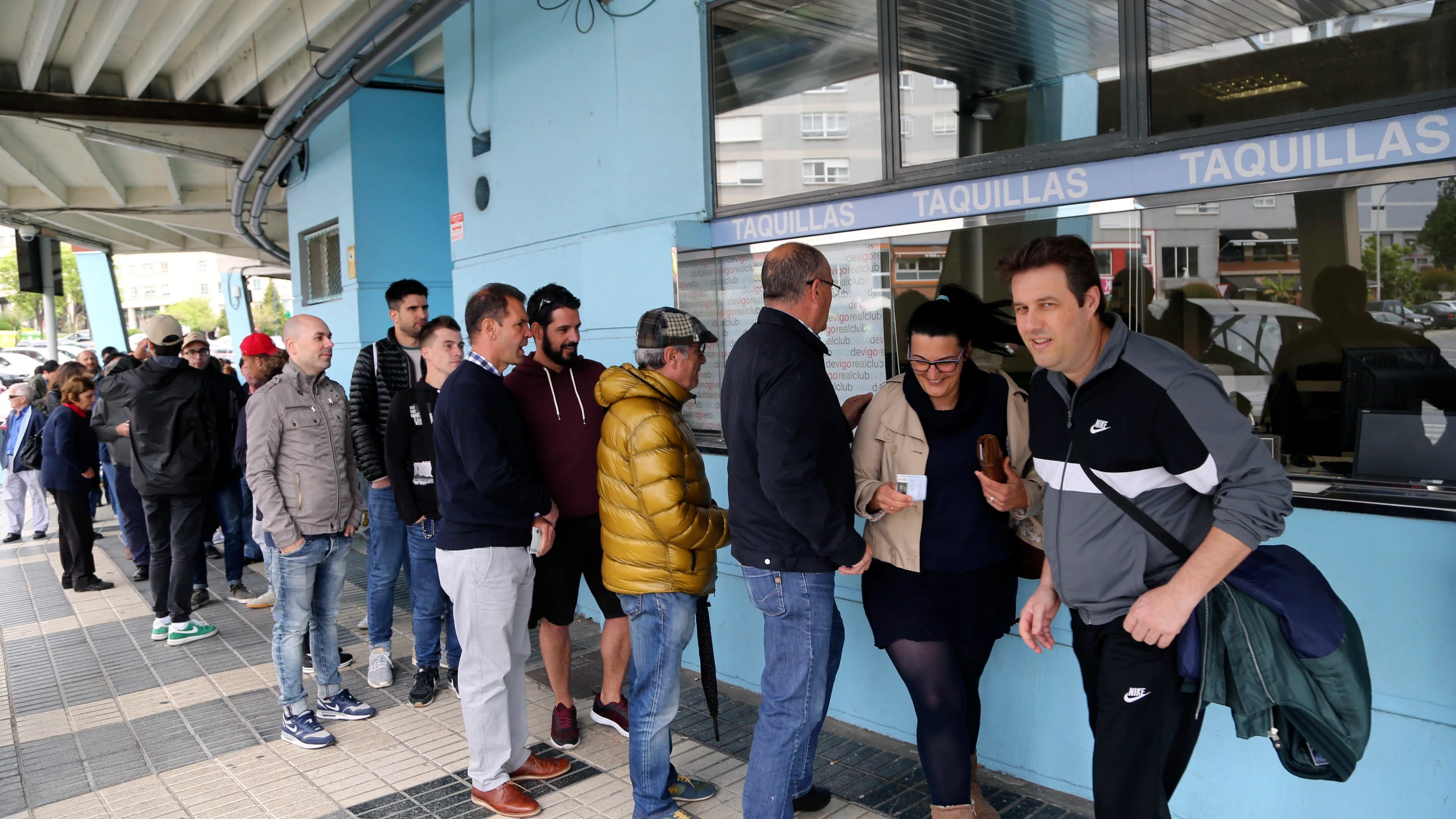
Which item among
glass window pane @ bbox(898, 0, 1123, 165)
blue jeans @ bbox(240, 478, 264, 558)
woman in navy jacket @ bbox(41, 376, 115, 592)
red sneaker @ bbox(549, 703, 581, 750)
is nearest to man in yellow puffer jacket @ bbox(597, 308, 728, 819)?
red sneaker @ bbox(549, 703, 581, 750)

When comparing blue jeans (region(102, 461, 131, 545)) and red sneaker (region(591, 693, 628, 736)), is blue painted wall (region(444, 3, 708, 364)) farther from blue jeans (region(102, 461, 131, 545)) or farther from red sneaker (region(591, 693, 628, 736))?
blue jeans (region(102, 461, 131, 545))

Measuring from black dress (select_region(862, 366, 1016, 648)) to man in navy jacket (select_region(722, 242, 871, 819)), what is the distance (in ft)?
0.68

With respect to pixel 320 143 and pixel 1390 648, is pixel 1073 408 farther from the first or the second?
pixel 320 143

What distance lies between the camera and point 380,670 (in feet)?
16.6

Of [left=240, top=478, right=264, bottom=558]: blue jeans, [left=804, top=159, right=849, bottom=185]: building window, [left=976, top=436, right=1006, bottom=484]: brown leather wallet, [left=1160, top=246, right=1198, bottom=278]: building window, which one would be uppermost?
[left=804, top=159, right=849, bottom=185]: building window

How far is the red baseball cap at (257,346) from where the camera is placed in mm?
5520

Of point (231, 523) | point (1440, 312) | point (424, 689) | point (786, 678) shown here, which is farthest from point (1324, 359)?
point (231, 523)

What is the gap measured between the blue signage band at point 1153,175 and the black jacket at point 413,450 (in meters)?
1.94

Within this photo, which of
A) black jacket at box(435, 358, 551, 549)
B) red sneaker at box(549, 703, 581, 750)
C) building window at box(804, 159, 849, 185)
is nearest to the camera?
Result: black jacket at box(435, 358, 551, 549)

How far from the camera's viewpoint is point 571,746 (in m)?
4.15

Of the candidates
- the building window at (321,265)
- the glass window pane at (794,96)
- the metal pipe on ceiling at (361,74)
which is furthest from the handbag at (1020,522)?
the building window at (321,265)

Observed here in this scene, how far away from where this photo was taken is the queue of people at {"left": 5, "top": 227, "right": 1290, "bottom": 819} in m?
2.26

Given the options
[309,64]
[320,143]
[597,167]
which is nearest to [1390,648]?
[597,167]

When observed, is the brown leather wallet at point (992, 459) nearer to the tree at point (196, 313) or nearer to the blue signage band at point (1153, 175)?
the blue signage band at point (1153, 175)
